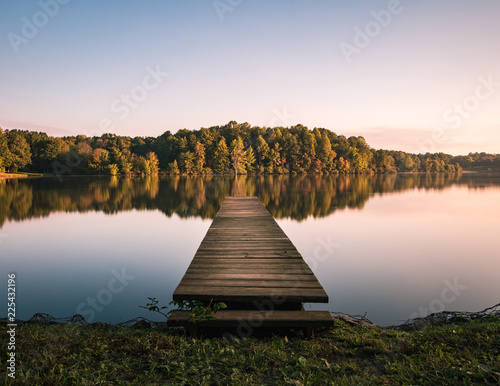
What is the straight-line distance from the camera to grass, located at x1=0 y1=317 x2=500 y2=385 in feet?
7.81

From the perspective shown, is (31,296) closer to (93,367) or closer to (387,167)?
(93,367)

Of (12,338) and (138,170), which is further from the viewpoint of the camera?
(138,170)

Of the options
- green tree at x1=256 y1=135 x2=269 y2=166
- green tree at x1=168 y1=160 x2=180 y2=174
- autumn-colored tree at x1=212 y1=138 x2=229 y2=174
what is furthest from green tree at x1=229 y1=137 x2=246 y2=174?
green tree at x1=168 y1=160 x2=180 y2=174

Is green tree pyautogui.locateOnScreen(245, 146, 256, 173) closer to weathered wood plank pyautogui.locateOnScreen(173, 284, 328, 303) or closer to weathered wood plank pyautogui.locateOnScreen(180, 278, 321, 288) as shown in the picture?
weathered wood plank pyautogui.locateOnScreen(180, 278, 321, 288)

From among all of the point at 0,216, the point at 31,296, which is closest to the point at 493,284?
the point at 31,296

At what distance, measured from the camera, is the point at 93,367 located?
8.46ft

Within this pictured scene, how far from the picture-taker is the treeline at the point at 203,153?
64.9m

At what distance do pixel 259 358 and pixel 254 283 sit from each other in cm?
128

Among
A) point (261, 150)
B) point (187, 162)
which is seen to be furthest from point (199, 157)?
point (261, 150)

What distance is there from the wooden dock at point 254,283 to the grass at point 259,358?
262 millimetres

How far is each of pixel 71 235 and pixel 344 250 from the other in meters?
10.4

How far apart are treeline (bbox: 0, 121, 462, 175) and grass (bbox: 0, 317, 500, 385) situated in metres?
66.6

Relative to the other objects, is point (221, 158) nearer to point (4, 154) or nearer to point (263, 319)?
point (4, 154)

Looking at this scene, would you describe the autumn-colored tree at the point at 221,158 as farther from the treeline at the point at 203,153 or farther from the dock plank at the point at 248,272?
the dock plank at the point at 248,272
